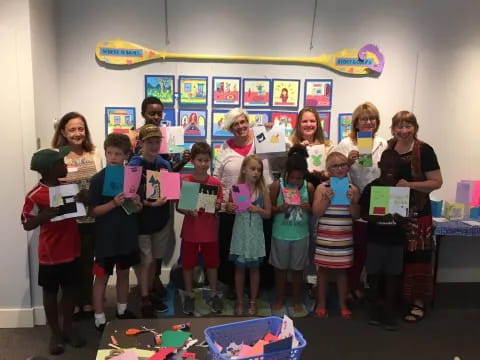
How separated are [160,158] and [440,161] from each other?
2.52 meters

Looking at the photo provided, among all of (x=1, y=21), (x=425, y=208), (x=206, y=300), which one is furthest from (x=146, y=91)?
(x=425, y=208)

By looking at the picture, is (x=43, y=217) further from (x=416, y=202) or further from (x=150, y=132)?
(x=416, y=202)

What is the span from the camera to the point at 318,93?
12.3 feet

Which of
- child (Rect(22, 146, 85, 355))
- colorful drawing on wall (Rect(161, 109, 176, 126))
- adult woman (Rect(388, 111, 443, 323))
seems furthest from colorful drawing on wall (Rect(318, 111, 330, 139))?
child (Rect(22, 146, 85, 355))

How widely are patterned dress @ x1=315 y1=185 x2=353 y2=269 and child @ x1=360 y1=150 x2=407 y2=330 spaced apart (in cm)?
14

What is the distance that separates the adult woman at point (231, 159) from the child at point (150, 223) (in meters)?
0.42

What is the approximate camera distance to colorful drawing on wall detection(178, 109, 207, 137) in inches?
146

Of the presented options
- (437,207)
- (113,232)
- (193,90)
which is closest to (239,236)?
(113,232)

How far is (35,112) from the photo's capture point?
2939mm

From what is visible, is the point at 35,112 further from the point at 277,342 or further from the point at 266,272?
the point at 277,342

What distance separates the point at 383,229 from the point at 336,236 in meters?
0.32

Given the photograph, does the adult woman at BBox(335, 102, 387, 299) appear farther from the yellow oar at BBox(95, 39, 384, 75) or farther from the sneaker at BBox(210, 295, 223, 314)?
the sneaker at BBox(210, 295, 223, 314)

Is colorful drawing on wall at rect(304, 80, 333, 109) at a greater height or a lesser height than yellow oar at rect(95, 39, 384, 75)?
lesser

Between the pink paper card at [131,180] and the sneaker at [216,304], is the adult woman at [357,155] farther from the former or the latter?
the pink paper card at [131,180]
